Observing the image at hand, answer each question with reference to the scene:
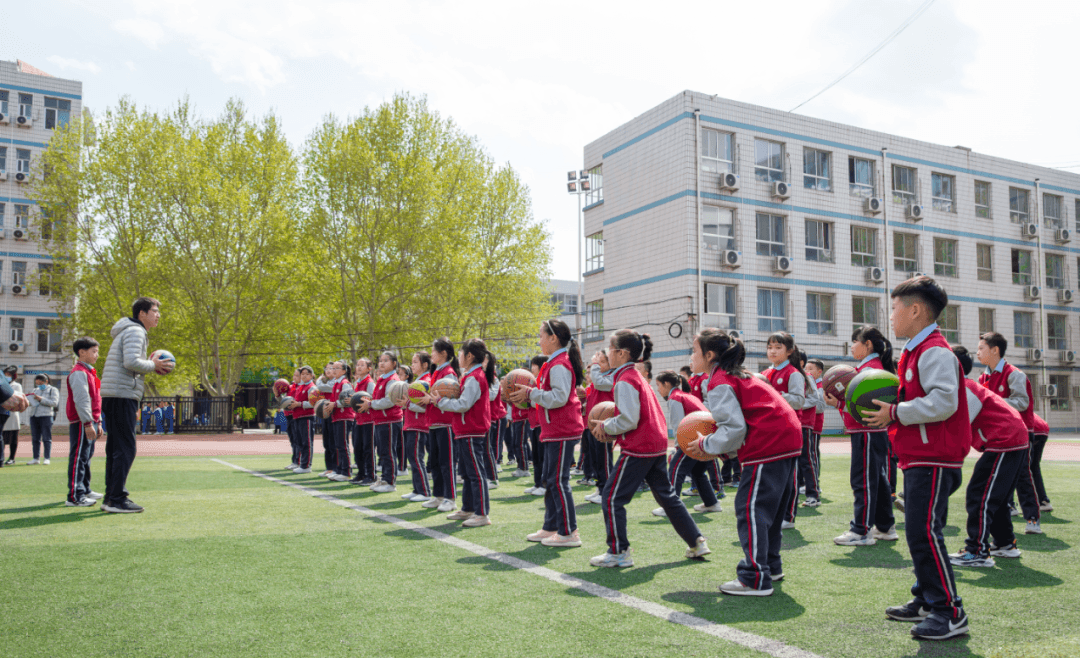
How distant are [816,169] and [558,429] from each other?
2961 cm

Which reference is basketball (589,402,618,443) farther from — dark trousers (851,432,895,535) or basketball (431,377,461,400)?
dark trousers (851,432,895,535)

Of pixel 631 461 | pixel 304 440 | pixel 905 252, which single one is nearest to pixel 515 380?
pixel 631 461

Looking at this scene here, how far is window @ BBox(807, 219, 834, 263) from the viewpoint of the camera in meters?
32.3

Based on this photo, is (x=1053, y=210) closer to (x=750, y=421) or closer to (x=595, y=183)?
(x=595, y=183)

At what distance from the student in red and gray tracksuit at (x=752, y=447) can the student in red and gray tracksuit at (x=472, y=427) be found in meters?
3.14

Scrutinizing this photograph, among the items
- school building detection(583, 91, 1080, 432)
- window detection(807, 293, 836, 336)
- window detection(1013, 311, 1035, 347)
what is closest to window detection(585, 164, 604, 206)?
school building detection(583, 91, 1080, 432)

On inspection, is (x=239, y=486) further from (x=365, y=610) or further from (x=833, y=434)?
(x=833, y=434)

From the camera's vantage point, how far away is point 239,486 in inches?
468

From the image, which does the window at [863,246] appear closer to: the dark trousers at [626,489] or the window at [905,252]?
the window at [905,252]

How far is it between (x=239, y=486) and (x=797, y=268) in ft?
83.8

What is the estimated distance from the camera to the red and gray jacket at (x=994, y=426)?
592cm

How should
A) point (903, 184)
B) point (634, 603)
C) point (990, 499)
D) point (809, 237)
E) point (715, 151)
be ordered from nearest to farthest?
point (634, 603)
point (990, 499)
point (715, 151)
point (809, 237)
point (903, 184)

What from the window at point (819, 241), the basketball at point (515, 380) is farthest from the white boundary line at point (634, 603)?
the window at point (819, 241)

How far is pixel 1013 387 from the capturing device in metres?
7.22
